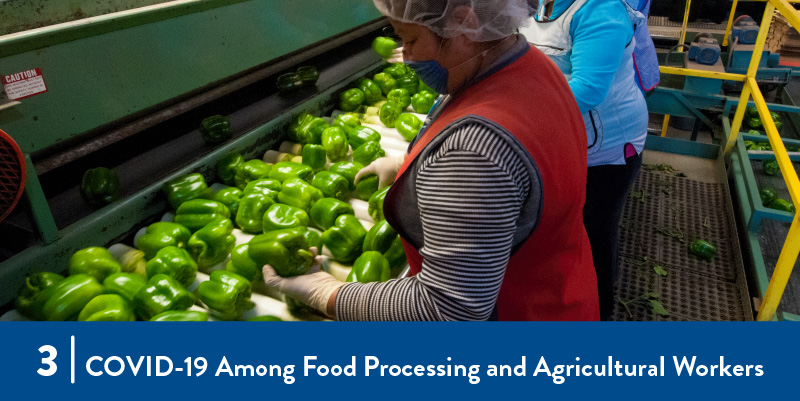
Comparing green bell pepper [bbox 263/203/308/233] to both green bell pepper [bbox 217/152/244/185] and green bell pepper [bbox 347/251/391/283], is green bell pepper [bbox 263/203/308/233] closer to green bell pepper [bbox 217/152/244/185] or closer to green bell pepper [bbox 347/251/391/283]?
green bell pepper [bbox 347/251/391/283]

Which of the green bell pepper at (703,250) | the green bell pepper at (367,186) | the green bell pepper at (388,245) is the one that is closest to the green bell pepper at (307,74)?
the green bell pepper at (367,186)

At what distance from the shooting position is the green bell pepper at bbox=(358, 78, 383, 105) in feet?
12.4

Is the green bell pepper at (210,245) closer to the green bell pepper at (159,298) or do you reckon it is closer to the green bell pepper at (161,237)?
the green bell pepper at (161,237)

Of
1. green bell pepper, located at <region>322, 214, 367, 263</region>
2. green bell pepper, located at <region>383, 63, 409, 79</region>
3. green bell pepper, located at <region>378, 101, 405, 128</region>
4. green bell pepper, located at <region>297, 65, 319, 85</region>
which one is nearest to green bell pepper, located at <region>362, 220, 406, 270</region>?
green bell pepper, located at <region>322, 214, 367, 263</region>

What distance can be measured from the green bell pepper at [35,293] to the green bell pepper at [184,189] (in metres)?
0.61

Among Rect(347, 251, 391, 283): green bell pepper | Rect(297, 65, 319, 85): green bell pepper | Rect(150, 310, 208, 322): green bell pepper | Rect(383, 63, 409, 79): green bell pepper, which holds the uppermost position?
Rect(297, 65, 319, 85): green bell pepper

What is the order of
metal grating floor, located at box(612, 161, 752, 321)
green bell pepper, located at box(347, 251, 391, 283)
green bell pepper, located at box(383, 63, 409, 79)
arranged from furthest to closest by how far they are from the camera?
green bell pepper, located at box(383, 63, 409, 79), metal grating floor, located at box(612, 161, 752, 321), green bell pepper, located at box(347, 251, 391, 283)

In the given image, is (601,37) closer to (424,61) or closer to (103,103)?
(424,61)

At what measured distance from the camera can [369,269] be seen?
2.01 m

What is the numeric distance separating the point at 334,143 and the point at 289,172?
1.23 ft

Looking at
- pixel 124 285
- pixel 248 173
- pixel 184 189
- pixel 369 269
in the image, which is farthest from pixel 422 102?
pixel 124 285

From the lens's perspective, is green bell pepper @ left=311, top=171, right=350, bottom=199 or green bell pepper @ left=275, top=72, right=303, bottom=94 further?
green bell pepper @ left=275, top=72, right=303, bottom=94

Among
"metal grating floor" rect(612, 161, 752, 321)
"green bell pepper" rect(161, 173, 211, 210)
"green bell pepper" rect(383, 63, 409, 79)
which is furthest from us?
"green bell pepper" rect(383, 63, 409, 79)

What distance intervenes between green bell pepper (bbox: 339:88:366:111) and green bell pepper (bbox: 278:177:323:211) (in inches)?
49.8
